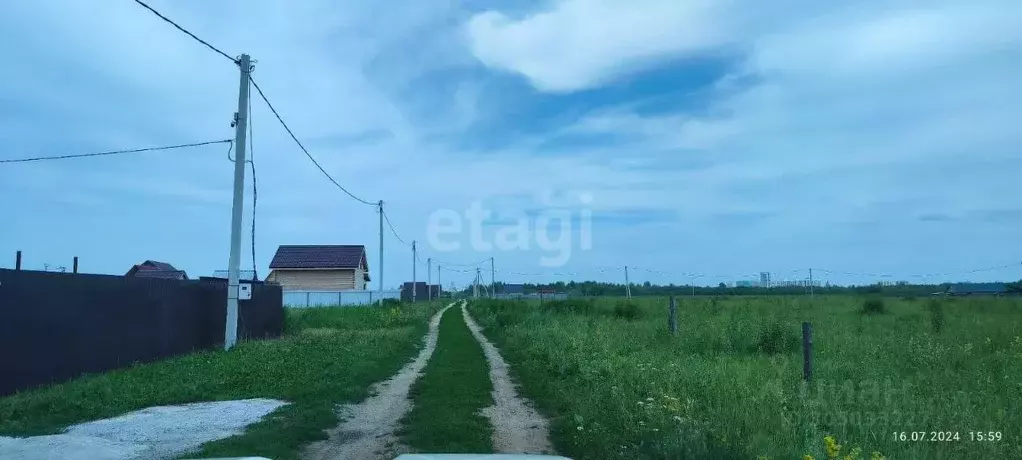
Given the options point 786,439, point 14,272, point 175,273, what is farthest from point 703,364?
point 175,273

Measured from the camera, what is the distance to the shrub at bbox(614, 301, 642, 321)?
112 feet

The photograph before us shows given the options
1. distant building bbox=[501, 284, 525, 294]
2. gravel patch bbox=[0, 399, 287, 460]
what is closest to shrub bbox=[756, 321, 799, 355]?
gravel patch bbox=[0, 399, 287, 460]

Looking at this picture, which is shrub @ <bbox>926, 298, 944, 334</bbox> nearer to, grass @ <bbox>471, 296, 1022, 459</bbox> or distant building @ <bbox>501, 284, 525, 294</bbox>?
grass @ <bbox>471, 296, 1022, 459</bbox>

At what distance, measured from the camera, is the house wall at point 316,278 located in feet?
176

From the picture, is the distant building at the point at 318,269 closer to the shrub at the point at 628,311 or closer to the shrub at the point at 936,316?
the shrub at the point at 628,311

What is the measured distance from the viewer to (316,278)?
53.8 m

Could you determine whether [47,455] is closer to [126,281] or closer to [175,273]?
[126,281]

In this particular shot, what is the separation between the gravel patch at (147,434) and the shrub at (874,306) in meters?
26.6

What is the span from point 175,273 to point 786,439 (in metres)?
33.7

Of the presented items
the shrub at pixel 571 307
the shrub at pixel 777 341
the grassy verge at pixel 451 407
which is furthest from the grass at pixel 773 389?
the shrub at pixel 571 307

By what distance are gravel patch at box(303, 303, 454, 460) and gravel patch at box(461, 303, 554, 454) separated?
4.00 ft

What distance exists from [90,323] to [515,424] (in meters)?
9.23

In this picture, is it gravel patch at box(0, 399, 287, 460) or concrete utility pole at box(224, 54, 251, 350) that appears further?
concrete utility pole at box(224, 54, 251, 350)

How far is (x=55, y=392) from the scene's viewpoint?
38.4 ft
